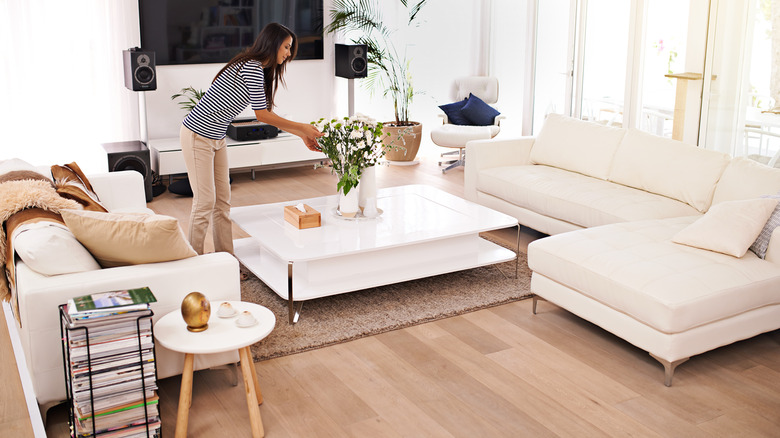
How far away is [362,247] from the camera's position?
152 inches

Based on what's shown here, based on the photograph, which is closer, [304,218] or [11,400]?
[11,400]

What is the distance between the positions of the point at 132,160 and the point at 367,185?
258 centimetres

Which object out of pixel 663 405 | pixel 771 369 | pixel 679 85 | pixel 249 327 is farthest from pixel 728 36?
pixel 249 327

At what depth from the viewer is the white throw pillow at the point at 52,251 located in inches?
109

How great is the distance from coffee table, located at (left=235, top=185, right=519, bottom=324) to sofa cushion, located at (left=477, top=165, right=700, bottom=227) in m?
0.51

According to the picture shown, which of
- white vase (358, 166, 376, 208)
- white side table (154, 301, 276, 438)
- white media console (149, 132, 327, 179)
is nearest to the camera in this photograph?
white side table (154, 301, 276, 438)

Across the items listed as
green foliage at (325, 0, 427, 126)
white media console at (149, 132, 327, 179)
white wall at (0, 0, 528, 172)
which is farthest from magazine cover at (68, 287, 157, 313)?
green foliage at (325, 0, 427, 126)

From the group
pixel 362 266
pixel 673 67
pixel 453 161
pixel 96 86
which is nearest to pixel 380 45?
pixel 453 161

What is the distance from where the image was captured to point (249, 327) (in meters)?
2.77

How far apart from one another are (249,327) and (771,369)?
230 centimetres

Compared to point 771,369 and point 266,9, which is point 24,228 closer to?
point 771,369

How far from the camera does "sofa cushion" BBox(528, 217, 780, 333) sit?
3.19 metres

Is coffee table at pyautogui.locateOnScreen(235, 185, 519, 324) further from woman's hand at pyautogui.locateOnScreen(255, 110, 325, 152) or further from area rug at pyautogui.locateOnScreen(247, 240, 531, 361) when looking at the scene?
woman's hand at pyautogui.locateOnScreen(255, 110, 325, 152)

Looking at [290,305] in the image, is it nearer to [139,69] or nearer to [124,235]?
[124,235]
